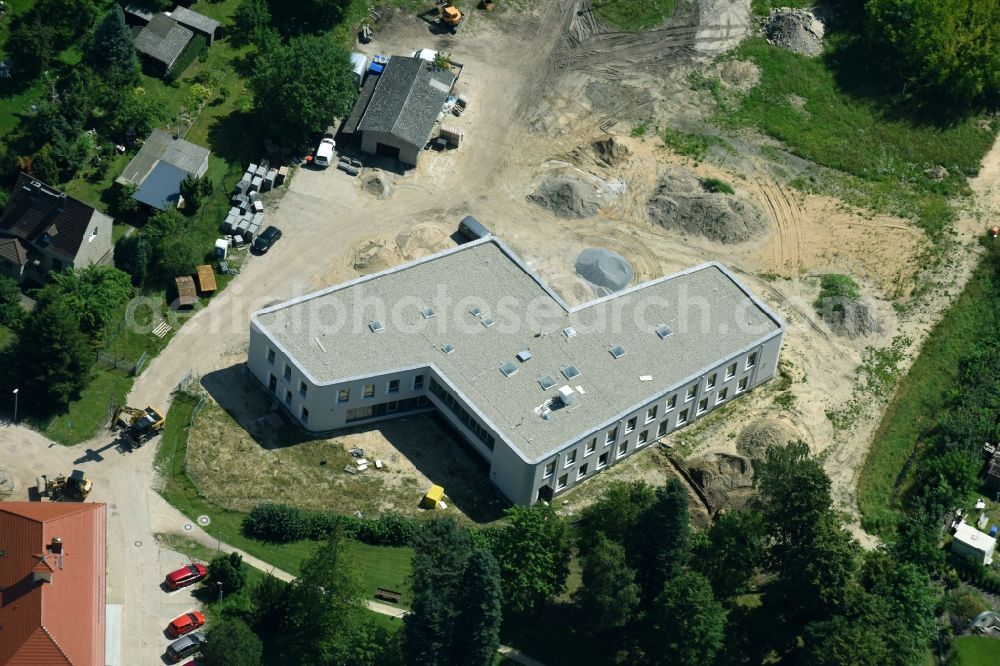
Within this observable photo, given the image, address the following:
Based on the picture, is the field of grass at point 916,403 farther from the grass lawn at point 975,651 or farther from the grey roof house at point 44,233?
the grey roof house at point 44,233

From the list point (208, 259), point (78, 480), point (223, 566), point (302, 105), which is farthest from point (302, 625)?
point (302, 105)

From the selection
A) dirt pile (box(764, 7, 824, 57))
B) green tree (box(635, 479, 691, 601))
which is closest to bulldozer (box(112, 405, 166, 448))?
green tree (box(635, 479, 691, 601))

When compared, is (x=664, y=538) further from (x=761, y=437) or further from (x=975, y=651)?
(x=975, y=651)

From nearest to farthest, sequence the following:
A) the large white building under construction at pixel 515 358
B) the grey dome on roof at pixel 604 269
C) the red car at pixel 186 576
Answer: the red car at pixel 186 576, the large white building under construction at pixel 515 358, the grey dome on roof at pixel 604 269

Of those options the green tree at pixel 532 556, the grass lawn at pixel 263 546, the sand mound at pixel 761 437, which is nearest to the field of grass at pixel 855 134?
the sand mound at pixel 761 437

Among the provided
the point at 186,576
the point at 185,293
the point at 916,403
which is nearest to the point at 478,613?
the point at 186,576
